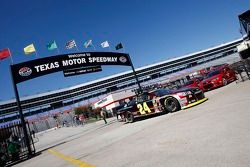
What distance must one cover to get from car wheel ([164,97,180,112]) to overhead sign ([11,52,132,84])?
1147cm

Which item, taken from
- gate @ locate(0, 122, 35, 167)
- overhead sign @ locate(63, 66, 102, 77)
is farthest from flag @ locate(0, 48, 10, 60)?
gate @ locate(0, 122, 35, 167)

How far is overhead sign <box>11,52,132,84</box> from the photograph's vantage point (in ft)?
60.5

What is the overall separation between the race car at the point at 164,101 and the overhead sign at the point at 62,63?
339 inches

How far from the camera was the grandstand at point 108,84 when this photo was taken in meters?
87.4

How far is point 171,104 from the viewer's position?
1243 centimetres

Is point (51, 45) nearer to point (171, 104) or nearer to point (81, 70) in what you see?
point (81, 70)

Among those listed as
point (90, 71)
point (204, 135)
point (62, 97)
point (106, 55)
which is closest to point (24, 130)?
point (90, 71)

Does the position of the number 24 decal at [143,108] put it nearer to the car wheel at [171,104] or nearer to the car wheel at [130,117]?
the car wheel at [130,117]

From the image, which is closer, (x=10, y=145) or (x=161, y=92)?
(x=161, y=92)

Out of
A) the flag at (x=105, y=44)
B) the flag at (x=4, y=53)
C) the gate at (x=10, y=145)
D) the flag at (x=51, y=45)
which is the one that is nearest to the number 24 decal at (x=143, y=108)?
the gate at (x=10, y=145)

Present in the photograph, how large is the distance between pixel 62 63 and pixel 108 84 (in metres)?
81.9

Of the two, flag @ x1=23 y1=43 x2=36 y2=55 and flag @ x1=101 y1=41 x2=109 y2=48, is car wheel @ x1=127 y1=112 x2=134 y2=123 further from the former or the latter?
flag @ x1=101 y1=41 x2=109 y2=48

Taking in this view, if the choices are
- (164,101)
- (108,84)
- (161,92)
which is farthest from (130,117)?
(108,84)

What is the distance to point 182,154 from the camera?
4.68 m
